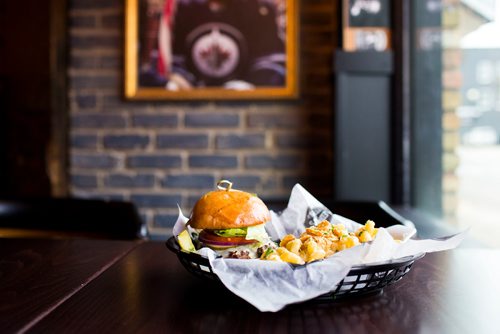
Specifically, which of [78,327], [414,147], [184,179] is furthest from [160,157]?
[78,327]

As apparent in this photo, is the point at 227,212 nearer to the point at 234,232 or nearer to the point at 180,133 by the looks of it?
the point at 234,232

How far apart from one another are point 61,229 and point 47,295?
839mm

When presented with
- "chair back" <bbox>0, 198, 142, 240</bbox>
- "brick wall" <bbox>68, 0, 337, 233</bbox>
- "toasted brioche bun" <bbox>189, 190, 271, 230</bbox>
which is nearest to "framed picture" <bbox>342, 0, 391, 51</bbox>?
"brick wall" <bbox>68, 0, 337, 233</bbox>

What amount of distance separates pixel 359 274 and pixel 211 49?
182 cm

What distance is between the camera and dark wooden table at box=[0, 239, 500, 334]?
647 mm

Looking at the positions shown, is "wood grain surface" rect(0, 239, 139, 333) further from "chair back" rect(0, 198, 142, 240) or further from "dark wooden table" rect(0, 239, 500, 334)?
"chair back" rect(0, 198, 142, 240)

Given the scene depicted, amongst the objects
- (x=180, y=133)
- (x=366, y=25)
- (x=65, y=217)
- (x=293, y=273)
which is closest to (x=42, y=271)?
(x=293, y=273)

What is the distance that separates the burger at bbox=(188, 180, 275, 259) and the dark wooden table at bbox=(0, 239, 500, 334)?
0.07 m

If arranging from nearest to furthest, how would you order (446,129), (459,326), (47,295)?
1. (459,326)
2. (47,295)
3. (446,129)

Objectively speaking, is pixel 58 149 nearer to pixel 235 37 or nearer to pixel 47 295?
pixel 235 37

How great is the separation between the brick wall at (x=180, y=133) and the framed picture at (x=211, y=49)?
6 cm

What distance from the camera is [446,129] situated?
1908 mm

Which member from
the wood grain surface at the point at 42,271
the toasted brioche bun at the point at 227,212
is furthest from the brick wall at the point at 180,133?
the toasted brioche bun at the point at 227,212

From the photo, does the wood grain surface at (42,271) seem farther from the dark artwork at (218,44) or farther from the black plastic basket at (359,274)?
the dark artwork at (218,44)
